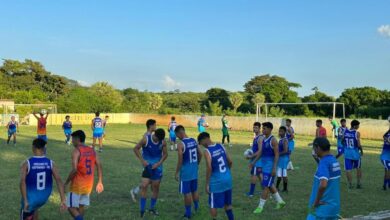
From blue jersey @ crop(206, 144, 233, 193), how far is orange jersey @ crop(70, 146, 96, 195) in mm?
2077

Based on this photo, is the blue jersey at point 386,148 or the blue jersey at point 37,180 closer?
the blue jersey at point 37,180

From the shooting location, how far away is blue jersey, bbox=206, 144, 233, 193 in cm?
780

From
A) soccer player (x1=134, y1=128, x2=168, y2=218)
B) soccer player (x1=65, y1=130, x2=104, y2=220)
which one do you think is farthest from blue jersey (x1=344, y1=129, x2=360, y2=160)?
soccer player (x1=65, y1=130, x2=104, y2=220)

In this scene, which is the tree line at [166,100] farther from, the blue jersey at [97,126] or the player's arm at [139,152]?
the player's arm at [139,152]

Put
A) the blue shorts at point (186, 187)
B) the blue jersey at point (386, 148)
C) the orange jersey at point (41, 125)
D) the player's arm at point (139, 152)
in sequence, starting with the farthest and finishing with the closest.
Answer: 1. the orange jersey at point (41, 125)
2. the blue jersey at point (386, 148)
3. the player's arm at point (139, 152)
4. the blue shorts at point (186, 187)

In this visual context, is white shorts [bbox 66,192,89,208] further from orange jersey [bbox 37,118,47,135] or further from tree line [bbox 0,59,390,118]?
tree line [bbox 0,59,390,118]

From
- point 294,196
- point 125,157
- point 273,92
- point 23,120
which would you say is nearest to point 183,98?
point 273,92

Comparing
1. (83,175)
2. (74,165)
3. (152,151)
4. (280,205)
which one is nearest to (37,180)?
(74,165)

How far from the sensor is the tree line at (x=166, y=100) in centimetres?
5891

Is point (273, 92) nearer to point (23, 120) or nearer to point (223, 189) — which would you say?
point (23, 120)

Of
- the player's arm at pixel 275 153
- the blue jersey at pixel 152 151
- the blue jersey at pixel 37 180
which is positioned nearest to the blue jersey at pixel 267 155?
the player's arm at pixel 275 153

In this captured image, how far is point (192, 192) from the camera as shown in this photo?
9.47m

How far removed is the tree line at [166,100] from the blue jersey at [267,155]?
43.1 metres

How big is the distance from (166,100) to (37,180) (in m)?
94.6
